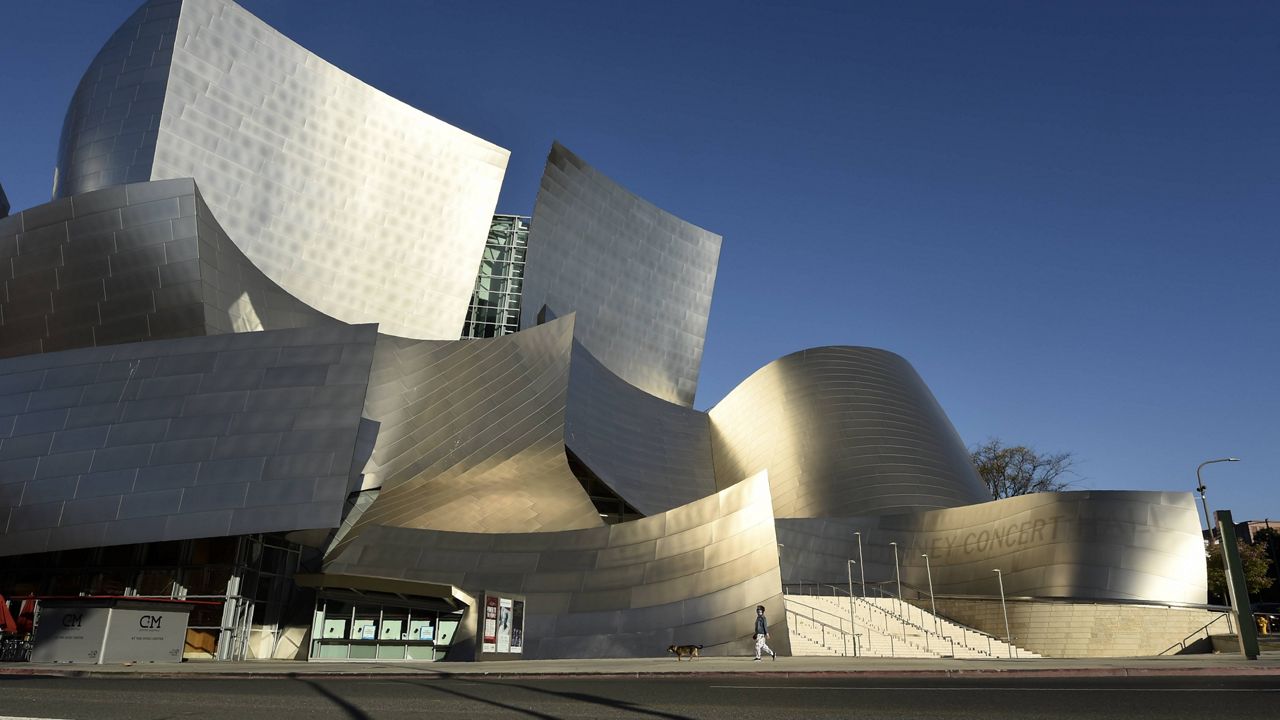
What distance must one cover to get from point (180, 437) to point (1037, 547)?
22.6m

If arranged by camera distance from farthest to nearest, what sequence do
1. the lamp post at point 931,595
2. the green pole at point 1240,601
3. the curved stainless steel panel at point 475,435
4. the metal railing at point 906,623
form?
1. the lamp post at point 931,595
2. the curved stainless steel panel at point 475,435
3. the metal railing at point 906,623
4. the green pole at point 1240,601

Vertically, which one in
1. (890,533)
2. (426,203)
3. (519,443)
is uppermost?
(426,203)

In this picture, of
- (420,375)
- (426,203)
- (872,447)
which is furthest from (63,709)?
(872,447)

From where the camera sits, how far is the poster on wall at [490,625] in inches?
569

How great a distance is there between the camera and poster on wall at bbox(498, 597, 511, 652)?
14.9 metres

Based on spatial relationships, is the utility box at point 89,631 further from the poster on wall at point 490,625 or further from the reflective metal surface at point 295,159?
the reflective metal surface at point 295,159

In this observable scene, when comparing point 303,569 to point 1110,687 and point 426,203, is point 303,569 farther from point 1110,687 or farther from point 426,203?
point 1110,687

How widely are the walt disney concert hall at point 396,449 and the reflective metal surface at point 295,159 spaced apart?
91mm

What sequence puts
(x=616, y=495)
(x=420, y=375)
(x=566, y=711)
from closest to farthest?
(x=566, y=711) → (x=420, y=375) → (x=616, y=495)

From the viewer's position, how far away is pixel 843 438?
31.3m

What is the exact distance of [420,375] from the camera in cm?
2283

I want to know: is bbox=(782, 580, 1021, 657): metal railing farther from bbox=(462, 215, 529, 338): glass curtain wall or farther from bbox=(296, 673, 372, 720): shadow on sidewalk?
bbox=(462, 215, 529, 338): glass curtain wall

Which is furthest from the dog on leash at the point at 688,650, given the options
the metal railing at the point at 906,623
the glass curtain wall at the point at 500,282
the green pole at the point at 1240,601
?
the glass curtain wall at the point at 500,282

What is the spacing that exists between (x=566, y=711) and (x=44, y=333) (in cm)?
2102
